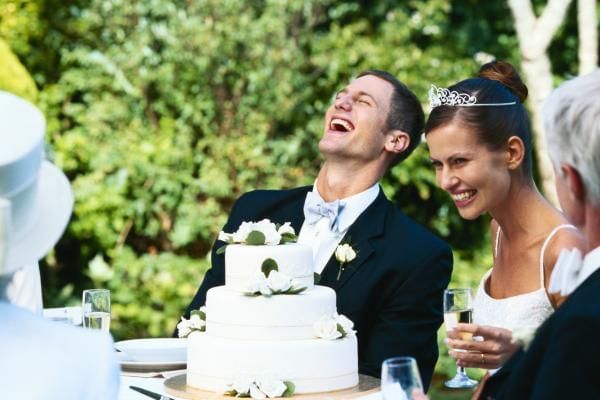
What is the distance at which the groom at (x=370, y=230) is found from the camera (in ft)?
15.2

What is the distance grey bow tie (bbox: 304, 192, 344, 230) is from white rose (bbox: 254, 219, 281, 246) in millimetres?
999

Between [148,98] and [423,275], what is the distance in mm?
5944

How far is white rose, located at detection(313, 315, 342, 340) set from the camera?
3740 millimetres

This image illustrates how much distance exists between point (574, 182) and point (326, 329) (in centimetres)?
150

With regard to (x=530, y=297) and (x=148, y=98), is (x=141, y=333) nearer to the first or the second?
(x=148, y=98)

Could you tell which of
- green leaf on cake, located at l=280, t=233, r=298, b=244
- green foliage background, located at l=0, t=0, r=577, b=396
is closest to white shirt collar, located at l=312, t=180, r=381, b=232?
green leaf on cake, located at l=280, t=233, r=298, b=244

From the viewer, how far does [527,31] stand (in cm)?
961

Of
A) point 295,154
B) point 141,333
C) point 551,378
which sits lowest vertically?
point 141,333

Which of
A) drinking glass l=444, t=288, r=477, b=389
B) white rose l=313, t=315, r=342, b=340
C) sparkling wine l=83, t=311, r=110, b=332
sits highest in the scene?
drinking glass l=444, t=288, r=477, b=389

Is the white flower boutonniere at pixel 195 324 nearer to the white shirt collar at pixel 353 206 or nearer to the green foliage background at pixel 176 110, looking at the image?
the white shirt collar at pixel 353 206

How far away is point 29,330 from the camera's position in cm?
214

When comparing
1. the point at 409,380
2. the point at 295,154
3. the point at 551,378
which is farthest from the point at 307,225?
the point at 295,154

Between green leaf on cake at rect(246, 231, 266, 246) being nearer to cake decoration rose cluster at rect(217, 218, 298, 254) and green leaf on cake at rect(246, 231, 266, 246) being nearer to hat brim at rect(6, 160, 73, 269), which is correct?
cake decoration rose cluster at rect(217, 218, 298, 254)

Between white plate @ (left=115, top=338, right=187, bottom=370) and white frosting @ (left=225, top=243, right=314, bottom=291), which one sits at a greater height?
white frosting @ (left=225, top=243, right=314, bottom=291)
